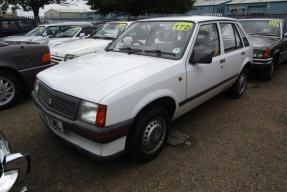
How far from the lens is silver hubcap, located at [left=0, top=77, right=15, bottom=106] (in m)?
4.63

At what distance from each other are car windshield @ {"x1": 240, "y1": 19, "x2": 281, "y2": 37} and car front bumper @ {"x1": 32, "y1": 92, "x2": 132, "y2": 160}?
21.3ft

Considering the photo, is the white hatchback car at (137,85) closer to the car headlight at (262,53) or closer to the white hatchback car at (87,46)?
the white hatchback car at (87,46)

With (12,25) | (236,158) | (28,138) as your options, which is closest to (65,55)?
(28,138)

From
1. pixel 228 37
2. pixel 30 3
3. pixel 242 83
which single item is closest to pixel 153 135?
pixel 228 37

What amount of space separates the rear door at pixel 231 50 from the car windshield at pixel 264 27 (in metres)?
3.22

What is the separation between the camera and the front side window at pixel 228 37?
14.3 feet

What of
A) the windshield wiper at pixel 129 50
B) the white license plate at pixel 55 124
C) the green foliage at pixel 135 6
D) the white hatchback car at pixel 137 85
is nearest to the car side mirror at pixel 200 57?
the white hatchback car at pixel 137 85

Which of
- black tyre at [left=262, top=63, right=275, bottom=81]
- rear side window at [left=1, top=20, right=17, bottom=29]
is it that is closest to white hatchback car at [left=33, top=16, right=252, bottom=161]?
black tyre at [left=262, top=63, right=275, bottom=81]

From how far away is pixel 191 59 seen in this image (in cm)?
339

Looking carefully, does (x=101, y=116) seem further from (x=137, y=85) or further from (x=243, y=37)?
(x=243, y=37)

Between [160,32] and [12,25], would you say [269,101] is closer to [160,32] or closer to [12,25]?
[160,32]

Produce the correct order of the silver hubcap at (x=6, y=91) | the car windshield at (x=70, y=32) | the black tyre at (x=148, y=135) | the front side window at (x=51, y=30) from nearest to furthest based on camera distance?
the black tyre at (x=148, y=135)
the silver hubcap at (x=6, y=91)
the car windshield at (x=70, y=32)
the front side window at (x=51, y=30)

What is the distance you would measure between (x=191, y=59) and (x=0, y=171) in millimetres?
2499

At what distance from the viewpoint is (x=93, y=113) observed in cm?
248
